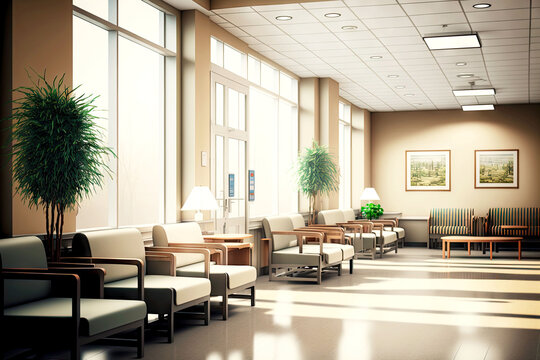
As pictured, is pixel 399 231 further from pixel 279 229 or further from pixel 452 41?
pixel 452 41

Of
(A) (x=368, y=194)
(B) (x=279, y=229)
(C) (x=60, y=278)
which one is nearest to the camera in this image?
(C) (x=60, y=278)

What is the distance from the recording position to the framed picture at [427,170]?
1590 centimetres

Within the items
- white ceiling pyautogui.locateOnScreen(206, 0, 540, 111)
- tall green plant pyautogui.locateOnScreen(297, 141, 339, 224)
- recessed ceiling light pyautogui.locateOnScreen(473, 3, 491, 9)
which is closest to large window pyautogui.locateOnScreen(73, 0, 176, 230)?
white ceiling pyautogui.locateOnScreen(206, 0, 540, 111)

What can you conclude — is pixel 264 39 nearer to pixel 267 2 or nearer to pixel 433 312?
pixel 267 2

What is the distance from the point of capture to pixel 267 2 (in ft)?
Result: 24.2

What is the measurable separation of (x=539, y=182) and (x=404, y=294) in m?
8.88

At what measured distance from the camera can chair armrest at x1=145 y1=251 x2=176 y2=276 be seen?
5.77 metres

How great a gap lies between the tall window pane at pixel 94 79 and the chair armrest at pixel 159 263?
74 centimetres

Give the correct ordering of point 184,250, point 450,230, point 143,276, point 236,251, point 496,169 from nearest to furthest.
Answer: point 143,276, point 184,250, point 236,251, point 450,230, point 496,169

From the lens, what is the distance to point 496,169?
1545 centimetres

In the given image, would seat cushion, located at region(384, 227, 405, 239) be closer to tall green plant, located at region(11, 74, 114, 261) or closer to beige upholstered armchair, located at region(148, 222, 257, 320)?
beige upholstered armchair, located at region(148, 222, 257, 320)

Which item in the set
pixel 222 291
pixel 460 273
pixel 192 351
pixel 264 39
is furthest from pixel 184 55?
pixel 460 273

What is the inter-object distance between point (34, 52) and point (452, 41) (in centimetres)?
550

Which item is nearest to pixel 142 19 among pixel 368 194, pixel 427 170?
pixel 368 194
